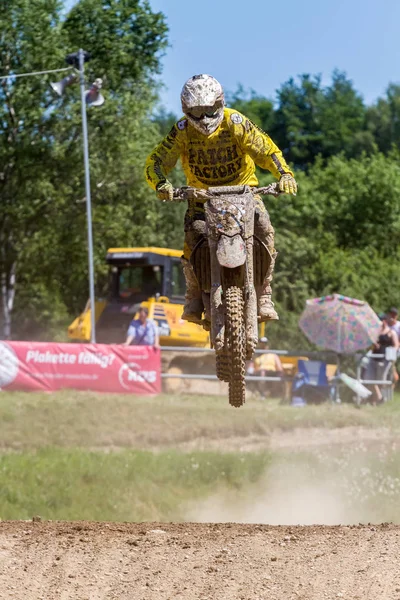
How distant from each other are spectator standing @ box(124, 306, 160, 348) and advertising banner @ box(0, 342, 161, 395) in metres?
1.50

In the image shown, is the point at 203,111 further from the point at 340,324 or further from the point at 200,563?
the point at 340,324

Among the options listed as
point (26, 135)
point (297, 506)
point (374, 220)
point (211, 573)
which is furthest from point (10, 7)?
point (211, 573)

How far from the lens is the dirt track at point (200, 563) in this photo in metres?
8.25

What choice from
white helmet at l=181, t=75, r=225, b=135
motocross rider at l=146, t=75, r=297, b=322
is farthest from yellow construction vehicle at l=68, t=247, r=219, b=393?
white helmet at l=181, t=75, r=225, b=135

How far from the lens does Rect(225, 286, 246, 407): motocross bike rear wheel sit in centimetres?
1006

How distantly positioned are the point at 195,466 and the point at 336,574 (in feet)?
30.2

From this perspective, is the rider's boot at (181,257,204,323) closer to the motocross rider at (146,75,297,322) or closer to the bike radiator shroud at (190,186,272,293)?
the motocross rider at (146,75,297,322)

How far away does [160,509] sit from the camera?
16641mm

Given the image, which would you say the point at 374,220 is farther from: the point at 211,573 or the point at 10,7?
the point at 211,573

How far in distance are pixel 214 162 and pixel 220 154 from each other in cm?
12

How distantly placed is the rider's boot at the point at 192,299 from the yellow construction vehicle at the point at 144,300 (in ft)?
43.2

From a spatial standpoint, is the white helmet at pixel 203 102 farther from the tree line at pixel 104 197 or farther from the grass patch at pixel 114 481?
the tree line at pixel 104 197

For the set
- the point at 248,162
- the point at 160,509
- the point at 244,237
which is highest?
the point at 248,162

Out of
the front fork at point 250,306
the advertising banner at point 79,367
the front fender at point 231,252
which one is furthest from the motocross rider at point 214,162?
the advertising banner at point 79,367
